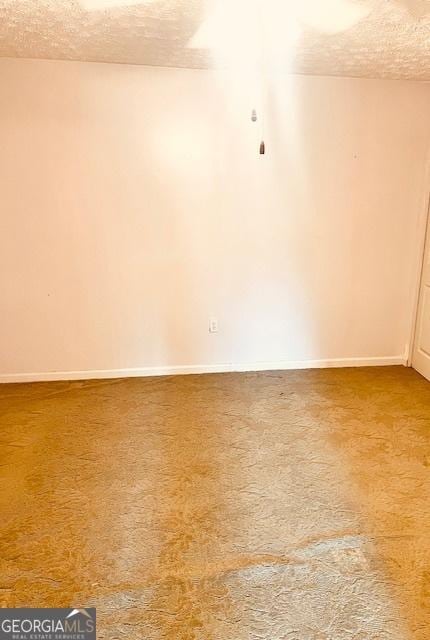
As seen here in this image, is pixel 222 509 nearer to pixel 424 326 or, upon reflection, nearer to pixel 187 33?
pixel 424 326

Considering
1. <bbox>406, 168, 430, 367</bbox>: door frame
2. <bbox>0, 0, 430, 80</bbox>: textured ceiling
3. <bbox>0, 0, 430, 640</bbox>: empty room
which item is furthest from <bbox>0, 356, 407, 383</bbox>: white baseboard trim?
<bbox>0, 0, 430, 80</bbox>: textured ceiling

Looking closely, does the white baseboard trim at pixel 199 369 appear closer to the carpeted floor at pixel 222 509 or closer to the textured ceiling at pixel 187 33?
the carpeted floor at pixel 222 509

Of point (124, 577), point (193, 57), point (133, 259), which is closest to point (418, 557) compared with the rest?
point (124, 577)

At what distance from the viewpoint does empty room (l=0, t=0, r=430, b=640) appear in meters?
1.57

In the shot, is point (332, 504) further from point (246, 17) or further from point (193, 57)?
point (193, 57)

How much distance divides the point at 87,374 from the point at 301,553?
2250 millimetres

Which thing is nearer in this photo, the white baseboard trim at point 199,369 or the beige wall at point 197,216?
the beige wall at point 197,216

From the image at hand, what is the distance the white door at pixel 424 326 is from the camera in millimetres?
3332

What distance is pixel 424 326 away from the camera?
3.39 meters

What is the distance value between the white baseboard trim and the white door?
0.61 feet

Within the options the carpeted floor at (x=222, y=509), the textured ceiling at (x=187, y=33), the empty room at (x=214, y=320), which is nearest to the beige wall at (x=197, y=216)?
the empty room at (x=214, y=320)

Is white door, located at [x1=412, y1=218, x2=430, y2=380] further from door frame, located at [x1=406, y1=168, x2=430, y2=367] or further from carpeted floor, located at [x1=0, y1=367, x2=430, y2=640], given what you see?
carpeted floor, located at [x1=0, y1=367, x2=430, y2=640]

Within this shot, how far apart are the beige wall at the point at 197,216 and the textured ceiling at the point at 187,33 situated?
0.67 feet

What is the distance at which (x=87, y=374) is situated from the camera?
335cm
